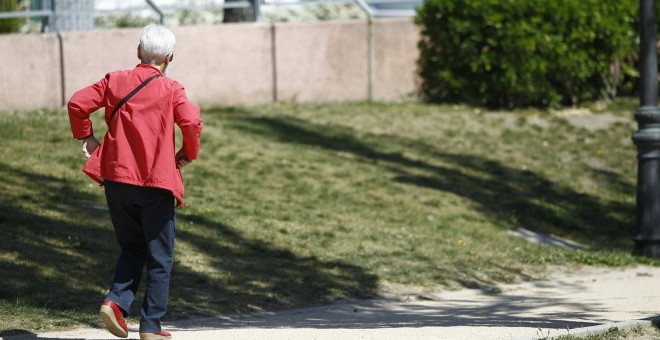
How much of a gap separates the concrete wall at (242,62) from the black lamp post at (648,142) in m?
6.22

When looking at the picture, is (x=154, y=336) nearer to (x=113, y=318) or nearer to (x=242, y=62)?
Answer: (x=113, y=318)

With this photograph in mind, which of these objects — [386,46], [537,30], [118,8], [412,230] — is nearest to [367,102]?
[386,46]

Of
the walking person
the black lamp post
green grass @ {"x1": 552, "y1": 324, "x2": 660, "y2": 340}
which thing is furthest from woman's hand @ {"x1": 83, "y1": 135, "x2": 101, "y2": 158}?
the black lamp post

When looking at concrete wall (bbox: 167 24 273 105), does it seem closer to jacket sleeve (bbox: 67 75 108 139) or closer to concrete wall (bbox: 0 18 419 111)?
concrete wall (bbox: 0 18 419 111)

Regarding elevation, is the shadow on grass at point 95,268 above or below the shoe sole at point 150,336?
below

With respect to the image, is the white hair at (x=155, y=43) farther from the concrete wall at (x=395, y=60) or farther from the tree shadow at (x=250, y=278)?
the concrete wall at (x=395, y=60)

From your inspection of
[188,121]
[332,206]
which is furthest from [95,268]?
[332,206]

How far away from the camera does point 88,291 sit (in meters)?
8.09

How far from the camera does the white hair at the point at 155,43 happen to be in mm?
6066

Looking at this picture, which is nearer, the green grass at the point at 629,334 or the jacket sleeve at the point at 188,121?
the jacket sleeve at the point at 188,121

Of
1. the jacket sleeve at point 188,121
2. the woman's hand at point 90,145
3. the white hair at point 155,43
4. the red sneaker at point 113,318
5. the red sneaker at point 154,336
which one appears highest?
the white hair at point 155,43

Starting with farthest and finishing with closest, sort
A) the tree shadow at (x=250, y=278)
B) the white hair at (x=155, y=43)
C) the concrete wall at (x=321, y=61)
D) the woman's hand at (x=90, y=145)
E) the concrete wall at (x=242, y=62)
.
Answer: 1. the concrete wall at (x=321, y=61)
2. the concrete wall at (x=242, y=62)
3. the tree shadow at (x=250, y=278)
4. the woman's hand at (x=90, y=145)
5. the white hair at (x=155, y=43)

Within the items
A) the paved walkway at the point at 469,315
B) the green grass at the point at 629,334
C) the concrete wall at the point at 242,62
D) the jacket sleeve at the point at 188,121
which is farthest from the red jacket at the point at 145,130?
the concrete wall at the point at 242,62

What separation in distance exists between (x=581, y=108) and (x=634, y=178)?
2732 millimetres
